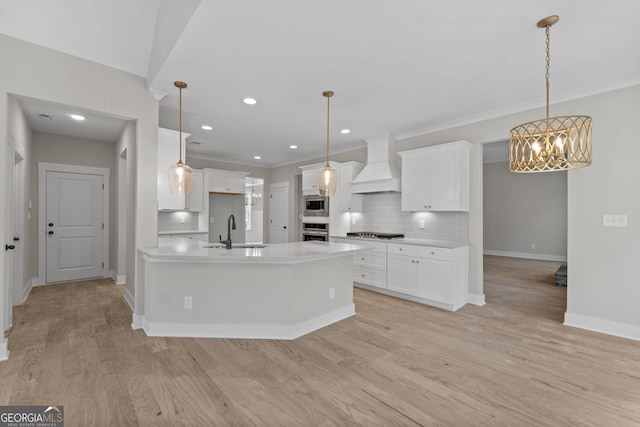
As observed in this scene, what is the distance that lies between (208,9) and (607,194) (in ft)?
13.9

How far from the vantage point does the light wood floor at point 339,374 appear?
1878 millimetres

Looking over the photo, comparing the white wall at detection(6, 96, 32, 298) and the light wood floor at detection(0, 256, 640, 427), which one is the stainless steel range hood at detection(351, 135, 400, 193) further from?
the white wall at detection(6, 96, 32, 298)

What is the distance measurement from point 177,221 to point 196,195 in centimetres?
65

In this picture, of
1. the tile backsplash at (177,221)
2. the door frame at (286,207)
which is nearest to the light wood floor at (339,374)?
the tile backsplash at (177,221)

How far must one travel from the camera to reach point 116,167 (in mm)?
5590

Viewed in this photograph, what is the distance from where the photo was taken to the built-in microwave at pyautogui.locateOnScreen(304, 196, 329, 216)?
6160mm

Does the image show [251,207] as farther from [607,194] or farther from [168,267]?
[607,194]

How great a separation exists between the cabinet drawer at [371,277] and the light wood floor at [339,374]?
3.44 feet

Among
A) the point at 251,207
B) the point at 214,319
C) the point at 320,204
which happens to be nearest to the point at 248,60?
the point at 214,319

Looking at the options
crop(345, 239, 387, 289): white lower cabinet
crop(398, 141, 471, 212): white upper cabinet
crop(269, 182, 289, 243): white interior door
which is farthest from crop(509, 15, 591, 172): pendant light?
crop(269, 182, 289, 243): white interior door

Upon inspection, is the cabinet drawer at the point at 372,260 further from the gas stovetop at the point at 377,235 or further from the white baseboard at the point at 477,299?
the white baseboard at the point at 477,299

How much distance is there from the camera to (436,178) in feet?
14.4

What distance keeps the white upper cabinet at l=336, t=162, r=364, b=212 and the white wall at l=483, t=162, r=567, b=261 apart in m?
5.43

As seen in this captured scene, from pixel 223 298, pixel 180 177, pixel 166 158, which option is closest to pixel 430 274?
pixel 223 298
